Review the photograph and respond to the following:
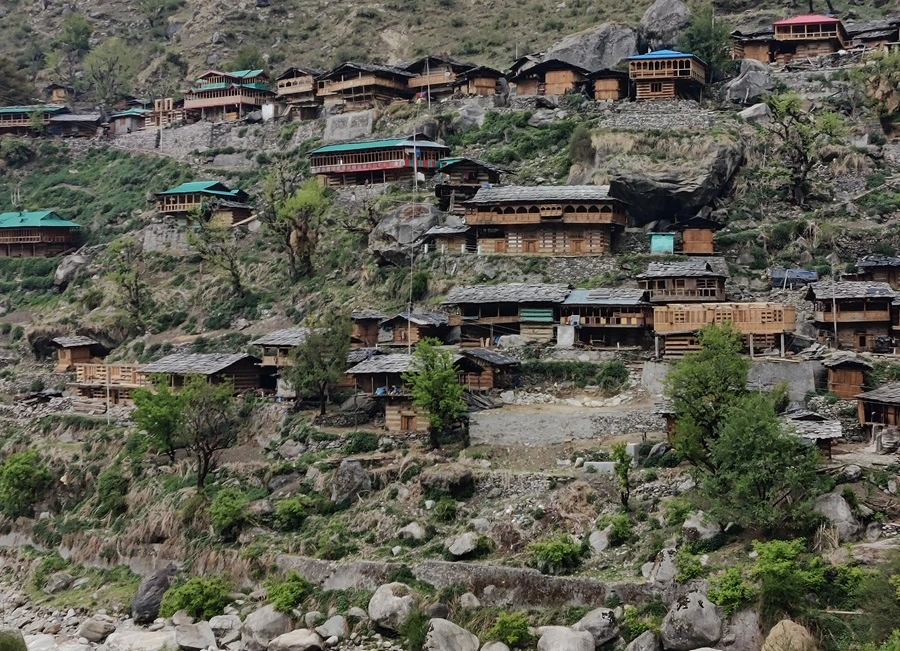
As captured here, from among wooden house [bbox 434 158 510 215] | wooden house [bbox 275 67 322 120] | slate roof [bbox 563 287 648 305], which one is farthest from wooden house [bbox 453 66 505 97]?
slate roof [bbox 563 287 648 305]

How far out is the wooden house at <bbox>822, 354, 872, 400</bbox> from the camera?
210ft

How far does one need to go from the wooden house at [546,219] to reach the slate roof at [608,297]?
824 cm

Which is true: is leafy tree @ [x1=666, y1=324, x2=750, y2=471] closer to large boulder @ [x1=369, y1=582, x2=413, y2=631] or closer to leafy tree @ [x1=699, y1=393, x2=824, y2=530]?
leafy tree @ [x1=699, y1=393, x2=824, y2=530]

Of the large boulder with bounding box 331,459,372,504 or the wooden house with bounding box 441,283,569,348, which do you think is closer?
the large boulder with bounding box 331,459,372,504

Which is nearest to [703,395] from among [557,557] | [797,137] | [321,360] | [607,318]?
[557,557]

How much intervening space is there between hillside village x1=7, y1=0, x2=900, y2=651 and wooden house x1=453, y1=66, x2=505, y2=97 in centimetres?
21

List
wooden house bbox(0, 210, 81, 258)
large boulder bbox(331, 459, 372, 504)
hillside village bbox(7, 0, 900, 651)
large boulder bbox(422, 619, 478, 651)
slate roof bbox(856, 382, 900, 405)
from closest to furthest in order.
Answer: large boulder bbox(422, 619, 478, 651) < hillside village bbox(7, 0, 900, 651) < slate roof bbox(856, 382, 900, 405) < large boulder bbox(331, 459, 372, 504) < wooden house bbox(0, 210, 81, 258)

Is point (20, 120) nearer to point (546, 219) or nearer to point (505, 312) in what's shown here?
point (546, 219)

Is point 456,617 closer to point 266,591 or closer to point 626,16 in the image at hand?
point 266,591

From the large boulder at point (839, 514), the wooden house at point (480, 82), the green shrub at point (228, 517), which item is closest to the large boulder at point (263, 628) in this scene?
the green shrub at point (228, 517)

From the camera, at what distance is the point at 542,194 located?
83875 mm

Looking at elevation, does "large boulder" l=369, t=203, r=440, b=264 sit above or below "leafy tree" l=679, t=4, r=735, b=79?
below

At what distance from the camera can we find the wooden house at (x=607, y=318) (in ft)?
241

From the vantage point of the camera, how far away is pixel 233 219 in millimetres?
105062
